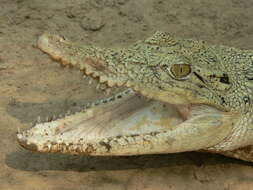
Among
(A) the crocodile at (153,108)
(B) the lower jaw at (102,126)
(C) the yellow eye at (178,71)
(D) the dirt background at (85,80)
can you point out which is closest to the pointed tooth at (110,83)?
(A) the crocodile at (153,108)

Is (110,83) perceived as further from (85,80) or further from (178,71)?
(85,80)

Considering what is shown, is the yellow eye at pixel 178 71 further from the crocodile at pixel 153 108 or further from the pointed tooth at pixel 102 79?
the pointed tooth at pixel 102 79

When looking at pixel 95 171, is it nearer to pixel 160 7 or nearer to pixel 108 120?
pixel 108 120

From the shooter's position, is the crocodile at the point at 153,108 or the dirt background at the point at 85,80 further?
the dirt background at the point at 85,80

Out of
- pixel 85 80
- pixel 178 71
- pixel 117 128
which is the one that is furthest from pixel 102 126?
pixel 85 80

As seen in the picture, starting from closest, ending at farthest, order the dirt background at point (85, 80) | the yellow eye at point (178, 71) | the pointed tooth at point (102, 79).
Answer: the pointed tooth at point (102, 79)
the yellow eye at point (178, 71)
the dirt background at point (85, 80)

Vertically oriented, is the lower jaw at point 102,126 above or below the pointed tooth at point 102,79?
below

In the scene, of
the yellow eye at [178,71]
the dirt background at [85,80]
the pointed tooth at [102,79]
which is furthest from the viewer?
the dirt background at [85,80]
